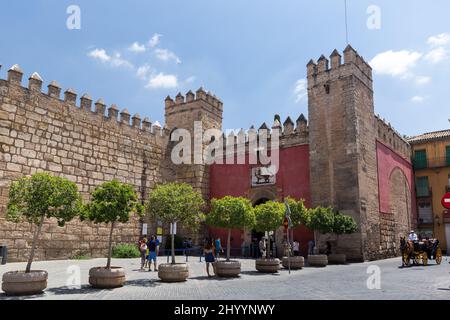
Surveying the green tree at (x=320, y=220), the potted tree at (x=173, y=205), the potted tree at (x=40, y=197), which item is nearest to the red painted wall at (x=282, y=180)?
the green tree at (x=320, y=220)

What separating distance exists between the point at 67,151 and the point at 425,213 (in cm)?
2242

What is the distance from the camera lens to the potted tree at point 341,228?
15133 millimetres

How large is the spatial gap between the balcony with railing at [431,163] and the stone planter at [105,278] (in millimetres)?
23371

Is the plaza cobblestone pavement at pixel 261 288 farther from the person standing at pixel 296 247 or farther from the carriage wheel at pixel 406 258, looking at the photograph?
the person standing at pixel 296 247

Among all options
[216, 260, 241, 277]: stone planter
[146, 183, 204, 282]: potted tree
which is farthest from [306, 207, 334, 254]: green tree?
[146, 183, 204, 282]: potted tree

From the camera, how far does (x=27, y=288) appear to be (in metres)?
7.05

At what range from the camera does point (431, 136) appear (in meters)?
25.9

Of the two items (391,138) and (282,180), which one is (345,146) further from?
(391,138)

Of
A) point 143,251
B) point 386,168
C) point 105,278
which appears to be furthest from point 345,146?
point 105,278

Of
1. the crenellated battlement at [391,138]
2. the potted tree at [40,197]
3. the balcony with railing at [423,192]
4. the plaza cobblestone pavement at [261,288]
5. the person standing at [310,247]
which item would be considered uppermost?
the crenellated battlement at [391,138]

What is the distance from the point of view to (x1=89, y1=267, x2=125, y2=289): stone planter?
8.16 metres

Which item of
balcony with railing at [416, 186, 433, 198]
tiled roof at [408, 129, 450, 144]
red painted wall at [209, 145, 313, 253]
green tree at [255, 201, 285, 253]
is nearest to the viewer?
green tree at [255, 201, 285, 253]

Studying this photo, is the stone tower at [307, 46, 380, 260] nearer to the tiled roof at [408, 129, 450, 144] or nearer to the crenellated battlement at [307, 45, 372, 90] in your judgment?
the crenellated battlement at [307, 45, 372, 90]

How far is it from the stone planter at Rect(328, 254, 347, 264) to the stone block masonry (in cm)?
902
